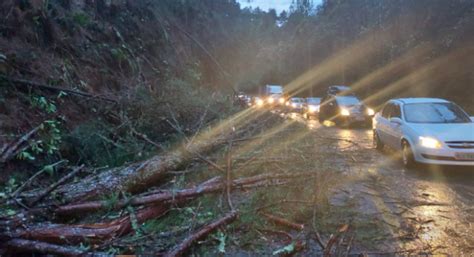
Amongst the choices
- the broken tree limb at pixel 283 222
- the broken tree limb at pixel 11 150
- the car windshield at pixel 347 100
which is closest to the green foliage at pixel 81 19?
the broken tree limb at pixel 11 150

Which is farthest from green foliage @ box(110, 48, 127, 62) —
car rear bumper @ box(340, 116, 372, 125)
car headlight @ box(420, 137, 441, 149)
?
car headlight @ box(420, 137, 441, 149)

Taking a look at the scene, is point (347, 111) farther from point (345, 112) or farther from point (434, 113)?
point (434, 113)

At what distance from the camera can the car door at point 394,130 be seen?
31.4 ft

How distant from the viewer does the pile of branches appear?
4512mm

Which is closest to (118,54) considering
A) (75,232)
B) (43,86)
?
(43,86)

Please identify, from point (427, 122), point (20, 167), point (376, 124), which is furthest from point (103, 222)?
point (376, 124)

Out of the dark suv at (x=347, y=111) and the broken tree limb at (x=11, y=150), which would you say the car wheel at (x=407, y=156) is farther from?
the dark suv at (x=347, y=111)

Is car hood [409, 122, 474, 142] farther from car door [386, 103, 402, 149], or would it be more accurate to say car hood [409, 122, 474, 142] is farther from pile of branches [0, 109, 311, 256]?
pile of branches [0, 109, 311, 256]

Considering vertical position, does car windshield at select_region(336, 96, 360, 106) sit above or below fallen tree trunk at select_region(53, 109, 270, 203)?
above

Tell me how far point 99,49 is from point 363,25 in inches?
1248

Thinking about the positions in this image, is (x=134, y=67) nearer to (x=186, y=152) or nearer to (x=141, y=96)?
(x=141, y=96)

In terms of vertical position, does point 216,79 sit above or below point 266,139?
above

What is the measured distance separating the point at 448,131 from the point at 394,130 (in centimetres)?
158

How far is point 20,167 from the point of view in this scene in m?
7.68
